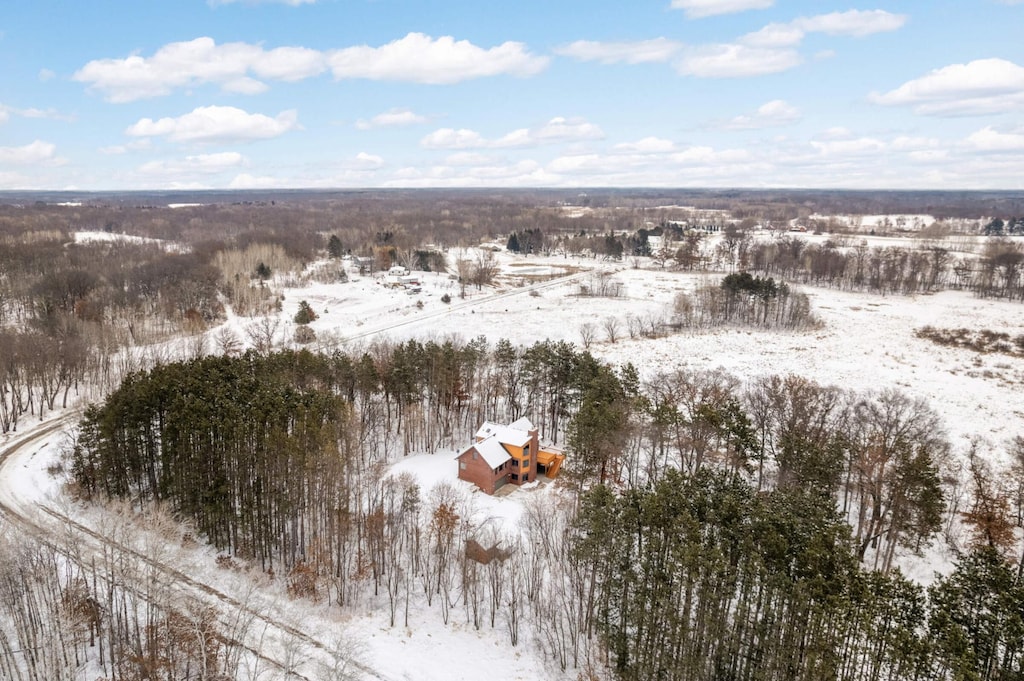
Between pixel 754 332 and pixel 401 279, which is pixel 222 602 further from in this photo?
pixel 401 279

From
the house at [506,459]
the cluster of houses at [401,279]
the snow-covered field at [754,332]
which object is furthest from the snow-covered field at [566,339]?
the cluster of houses at [401,279]

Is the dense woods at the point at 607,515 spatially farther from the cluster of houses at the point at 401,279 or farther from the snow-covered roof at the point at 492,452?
the cluster of houses at the point at 401,279

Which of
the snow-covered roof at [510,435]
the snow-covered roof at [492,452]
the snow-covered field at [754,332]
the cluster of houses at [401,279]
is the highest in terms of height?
the cluster of houses at [401,279]

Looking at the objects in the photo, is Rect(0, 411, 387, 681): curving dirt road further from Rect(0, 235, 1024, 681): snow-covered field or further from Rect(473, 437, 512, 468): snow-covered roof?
Rect(473, 437, 512, 468): snow-covered roof

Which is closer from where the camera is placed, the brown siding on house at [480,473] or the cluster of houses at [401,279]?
the brown siding on house at [480,473]

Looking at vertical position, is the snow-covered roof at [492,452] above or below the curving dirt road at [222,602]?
above

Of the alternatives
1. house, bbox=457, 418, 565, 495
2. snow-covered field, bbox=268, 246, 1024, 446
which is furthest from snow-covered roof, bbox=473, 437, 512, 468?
snow-covered field, bbox=268, 246, 1024, 446

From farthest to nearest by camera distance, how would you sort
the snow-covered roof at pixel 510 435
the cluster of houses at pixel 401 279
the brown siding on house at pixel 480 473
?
the cluster of houses at pixel 401 279
the snow-covered roof at pixel 510 435
the brown siding on house at pixel 480 473

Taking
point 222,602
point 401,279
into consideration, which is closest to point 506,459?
point 222,602
